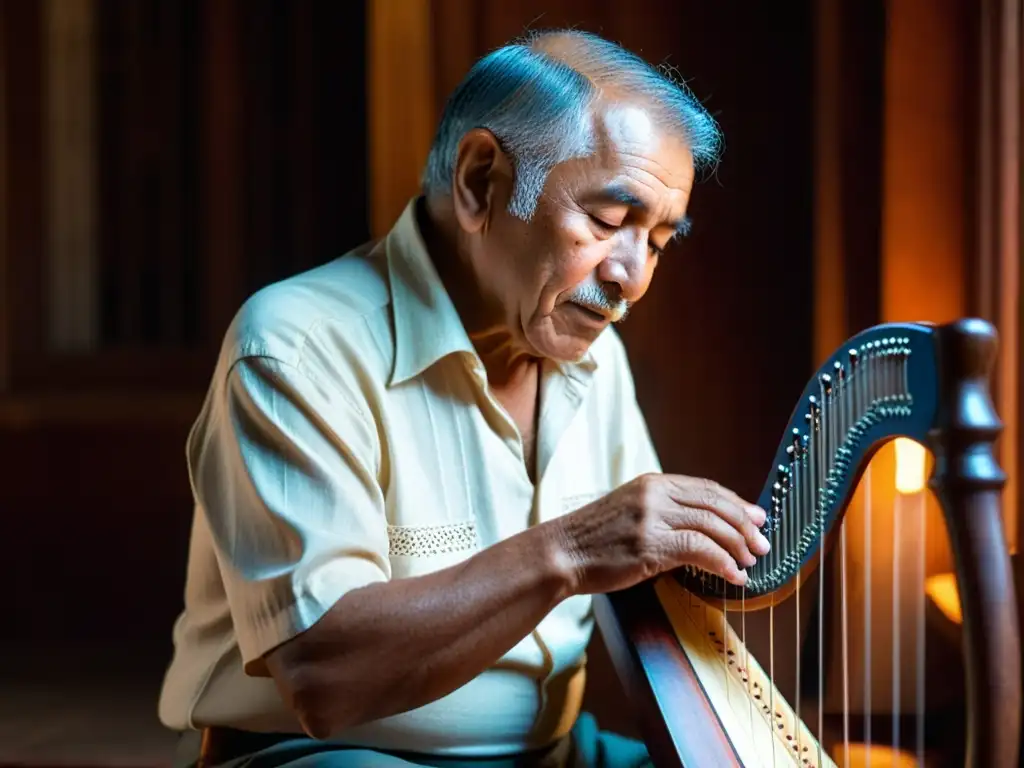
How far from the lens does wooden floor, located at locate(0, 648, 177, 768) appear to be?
2416mm

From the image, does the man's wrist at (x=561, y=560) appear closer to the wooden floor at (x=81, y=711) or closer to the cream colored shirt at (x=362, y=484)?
the cream colored shirt at (x=362, y=484)

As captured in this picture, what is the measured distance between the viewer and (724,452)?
2.65 metres

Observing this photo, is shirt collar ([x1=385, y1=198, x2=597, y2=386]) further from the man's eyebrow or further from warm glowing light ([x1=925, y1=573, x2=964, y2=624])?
warm glowing light ([x1=925, y1=573, x2=964, y2=624])

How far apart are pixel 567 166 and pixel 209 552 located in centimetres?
70

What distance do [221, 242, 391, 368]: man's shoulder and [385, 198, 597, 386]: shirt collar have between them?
3 centimetres

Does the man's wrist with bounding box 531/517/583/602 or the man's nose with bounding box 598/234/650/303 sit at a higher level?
the man's nose with bounding box 598/234/650/303

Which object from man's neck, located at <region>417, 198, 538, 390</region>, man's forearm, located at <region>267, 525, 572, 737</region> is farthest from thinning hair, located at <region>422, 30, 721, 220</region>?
→ man's forearm, located at <region>267, 525, 572, 737</region>

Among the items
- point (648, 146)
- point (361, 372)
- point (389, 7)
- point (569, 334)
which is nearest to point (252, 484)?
point (361, 372)

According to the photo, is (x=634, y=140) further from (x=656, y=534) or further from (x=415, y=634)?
(x=415, y=634)

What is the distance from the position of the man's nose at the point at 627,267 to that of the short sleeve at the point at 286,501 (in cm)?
37

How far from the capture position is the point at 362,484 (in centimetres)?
150

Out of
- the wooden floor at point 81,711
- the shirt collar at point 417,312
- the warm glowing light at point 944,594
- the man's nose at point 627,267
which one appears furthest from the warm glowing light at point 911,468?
the wooden floor at point 81,711

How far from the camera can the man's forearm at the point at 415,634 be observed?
4.45 ft

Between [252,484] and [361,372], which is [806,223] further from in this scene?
[252,484]
